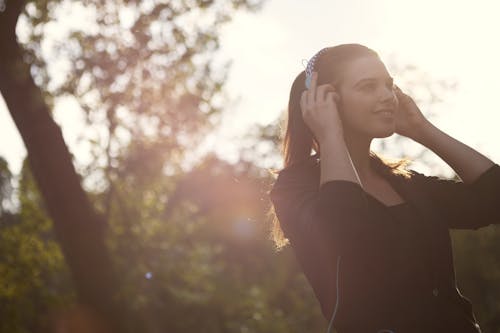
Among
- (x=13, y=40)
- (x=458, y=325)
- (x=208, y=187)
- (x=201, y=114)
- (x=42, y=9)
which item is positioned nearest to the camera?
(x=458, y=325)

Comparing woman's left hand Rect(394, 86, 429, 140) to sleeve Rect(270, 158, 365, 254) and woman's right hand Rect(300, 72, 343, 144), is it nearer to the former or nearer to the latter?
woman's right hand Rect(300, 72, 343, 144)

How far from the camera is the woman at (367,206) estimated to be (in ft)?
8.64

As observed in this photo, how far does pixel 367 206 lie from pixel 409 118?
3.50 feet

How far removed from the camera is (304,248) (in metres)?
2.81

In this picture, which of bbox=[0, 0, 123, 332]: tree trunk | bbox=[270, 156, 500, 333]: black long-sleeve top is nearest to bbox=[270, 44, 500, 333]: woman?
bbox=[270, 156, 500, 333]: black long-sleeve top

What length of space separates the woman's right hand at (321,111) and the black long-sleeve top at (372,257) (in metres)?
0.23

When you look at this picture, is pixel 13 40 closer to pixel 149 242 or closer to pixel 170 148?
→ pixel 170 148

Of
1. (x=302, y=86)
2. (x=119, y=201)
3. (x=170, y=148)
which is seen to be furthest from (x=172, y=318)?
(x=302, y=86)

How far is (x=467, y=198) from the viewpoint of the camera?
3285mm

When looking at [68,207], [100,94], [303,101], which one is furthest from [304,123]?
[100,94]

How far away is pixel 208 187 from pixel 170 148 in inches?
1289

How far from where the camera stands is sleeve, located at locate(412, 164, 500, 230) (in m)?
3.26

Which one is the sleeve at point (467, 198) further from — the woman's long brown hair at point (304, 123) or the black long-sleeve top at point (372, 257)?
the black long-sleeve top at point (372, 257)

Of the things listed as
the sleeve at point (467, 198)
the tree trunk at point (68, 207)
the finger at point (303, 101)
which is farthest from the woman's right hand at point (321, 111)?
the tree trunk at point (68, 207)
